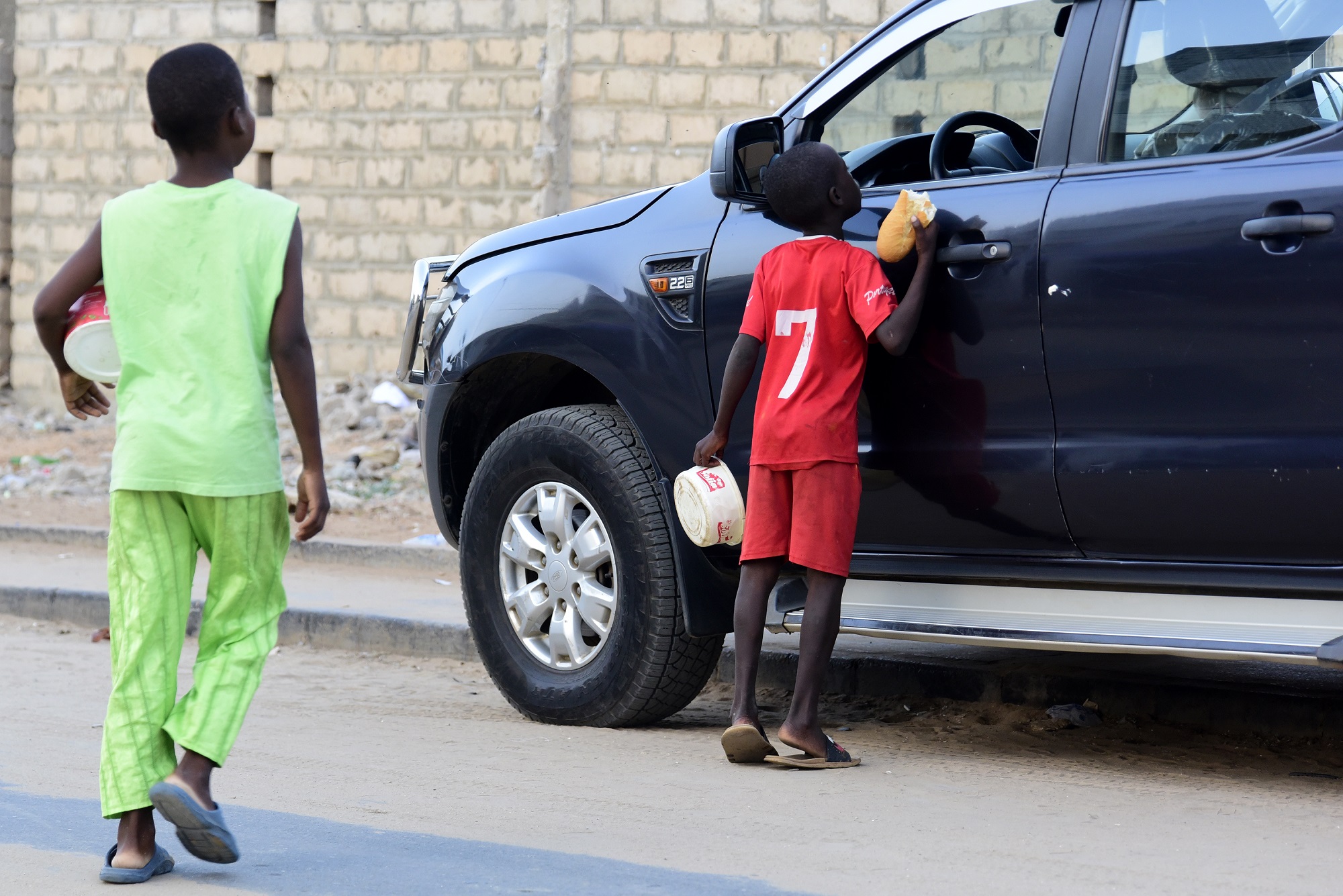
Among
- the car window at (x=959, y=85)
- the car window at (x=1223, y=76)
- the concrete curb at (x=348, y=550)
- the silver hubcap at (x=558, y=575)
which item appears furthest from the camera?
the concrete curb at (x=348, y=550)

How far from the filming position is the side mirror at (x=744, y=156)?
4.35 m

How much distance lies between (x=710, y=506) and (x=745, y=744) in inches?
24.1

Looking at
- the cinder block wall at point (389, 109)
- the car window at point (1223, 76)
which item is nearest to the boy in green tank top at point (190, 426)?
the car window at point (1223, 76)

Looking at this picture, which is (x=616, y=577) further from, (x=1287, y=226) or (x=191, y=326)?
(x=1287, y=226)

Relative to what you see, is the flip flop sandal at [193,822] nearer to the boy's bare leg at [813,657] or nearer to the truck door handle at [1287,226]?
the boy's bare leg at [813,657]

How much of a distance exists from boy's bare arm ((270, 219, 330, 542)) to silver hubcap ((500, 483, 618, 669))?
162cm

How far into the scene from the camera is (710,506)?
4.32 metres


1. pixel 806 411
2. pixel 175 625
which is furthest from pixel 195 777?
pixel 806 411

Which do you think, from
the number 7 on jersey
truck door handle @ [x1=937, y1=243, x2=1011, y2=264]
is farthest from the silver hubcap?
truck door handle @ [x1=937, y1=243, x2=1011, y2=264]

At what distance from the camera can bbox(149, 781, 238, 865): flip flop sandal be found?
3.09m

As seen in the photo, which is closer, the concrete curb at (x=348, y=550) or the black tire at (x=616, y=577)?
the black tire at (x=616, y=577)

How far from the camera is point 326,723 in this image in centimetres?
516

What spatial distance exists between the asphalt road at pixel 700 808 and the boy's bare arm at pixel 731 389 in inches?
32.4

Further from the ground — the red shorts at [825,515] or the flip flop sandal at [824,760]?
the red shorts at [825,515]
